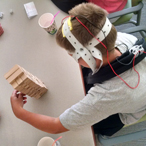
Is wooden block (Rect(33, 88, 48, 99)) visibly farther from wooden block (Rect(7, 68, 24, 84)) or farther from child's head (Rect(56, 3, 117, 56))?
child's head (Rect(56, 3, 117, 56))

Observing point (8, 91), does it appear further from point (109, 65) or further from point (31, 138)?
point (109, 65)

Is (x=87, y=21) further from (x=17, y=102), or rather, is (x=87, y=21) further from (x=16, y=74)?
(x=17, y=102)

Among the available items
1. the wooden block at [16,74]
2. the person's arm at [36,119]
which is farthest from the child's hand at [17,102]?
the wooden block at [16,74]

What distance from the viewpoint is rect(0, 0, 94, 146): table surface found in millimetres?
921

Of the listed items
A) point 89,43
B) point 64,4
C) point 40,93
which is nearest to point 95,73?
point 89,43

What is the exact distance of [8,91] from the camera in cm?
103

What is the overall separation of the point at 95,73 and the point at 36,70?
1.43 feet

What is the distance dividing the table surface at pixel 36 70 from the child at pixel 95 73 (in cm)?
11

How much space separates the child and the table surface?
4.4 inches

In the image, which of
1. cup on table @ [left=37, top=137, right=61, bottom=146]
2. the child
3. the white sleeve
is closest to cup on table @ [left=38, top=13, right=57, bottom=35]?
the child

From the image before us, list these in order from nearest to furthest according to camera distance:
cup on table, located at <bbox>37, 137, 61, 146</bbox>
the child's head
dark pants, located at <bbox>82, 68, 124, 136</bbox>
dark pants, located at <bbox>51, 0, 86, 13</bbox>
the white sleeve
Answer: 1. the child's head
2. the white sleeve
3. cup on table, located at <bbox>37, 137, 61, 146</bbox>
4. dark pants, located at <bbox>82, 68, 124, 136</bbox>
5. dark pants, located at <bbox>51, 0, 86, 13</bbox>

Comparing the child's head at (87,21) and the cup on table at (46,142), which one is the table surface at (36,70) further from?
the child's head at (87,21)

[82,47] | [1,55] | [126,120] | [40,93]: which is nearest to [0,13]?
[1,55]

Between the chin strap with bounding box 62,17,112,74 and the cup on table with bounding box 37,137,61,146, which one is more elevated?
the chin strap with bounding box 62,17,112,74
